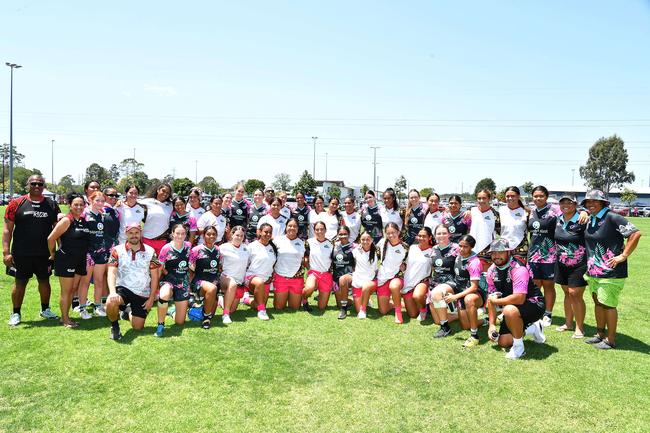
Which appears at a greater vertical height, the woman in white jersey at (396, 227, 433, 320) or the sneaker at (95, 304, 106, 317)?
the woman in white jersey at (396, 227, 433, 320)

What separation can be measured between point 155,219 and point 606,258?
6.86 metres

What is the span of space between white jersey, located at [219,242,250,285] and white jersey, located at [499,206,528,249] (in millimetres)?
4200

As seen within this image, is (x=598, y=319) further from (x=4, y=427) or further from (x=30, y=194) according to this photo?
(x=30, y=194)

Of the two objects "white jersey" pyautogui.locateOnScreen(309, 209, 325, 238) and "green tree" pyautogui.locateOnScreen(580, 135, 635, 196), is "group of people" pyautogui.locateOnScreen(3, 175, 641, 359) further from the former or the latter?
"green tree" pyautogui.locateOnScreen(580, 135, 635, 196)

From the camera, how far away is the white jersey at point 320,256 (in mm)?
7660

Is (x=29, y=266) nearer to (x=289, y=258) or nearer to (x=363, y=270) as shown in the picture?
(x=289, y=258)

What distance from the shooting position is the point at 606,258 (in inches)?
225

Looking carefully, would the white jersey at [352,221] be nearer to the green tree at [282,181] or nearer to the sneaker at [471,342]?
the sneaker at [471,342]

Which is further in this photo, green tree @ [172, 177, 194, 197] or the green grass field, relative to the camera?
green tree @ [172, 177, 194, 197]

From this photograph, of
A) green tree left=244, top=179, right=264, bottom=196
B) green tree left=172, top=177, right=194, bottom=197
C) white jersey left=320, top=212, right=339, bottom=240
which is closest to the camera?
white jersey left=320, top=212, right=339, bottom=240

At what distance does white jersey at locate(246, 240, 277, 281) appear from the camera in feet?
24.0

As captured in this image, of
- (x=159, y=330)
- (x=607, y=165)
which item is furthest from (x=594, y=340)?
(x=607, y=165)

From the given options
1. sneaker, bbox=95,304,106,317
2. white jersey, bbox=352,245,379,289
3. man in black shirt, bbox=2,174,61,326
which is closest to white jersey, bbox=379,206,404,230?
white jersey, bbox=352,245,379,289

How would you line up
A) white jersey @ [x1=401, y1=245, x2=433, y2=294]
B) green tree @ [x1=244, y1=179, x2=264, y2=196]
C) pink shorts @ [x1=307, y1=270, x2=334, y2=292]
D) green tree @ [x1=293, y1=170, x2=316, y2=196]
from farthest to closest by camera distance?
green tree @ [x1=244, y1=179, x2=264, y2=196] < green tree @ [x1=293, y1=170, x2=316, y2=196] < pink shorts @ [x1=307, y1=270, x2=334, y2=292] < white jersey @ [x1=401, y1=245, x2=433, y2=294]
